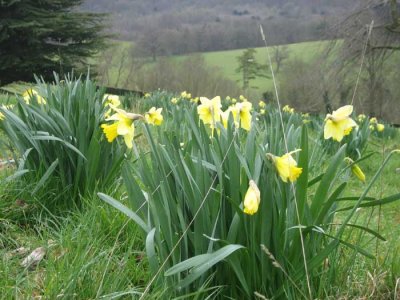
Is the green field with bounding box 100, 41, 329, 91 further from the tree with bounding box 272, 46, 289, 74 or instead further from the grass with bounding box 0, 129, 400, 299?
the grass with bounding box 0, 129, 400, 299

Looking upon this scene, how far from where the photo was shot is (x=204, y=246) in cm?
134

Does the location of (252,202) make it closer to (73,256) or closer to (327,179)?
(327,179)

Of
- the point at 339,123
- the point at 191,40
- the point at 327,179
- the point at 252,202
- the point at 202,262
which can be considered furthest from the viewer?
the point at 191,40

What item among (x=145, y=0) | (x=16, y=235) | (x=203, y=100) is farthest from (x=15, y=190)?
(x=145, y=0)

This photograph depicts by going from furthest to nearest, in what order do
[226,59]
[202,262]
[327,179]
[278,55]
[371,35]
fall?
[226,59] → [371,35] → [278,55] → [327,179] → [202,262]

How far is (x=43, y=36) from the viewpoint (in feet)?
55.3

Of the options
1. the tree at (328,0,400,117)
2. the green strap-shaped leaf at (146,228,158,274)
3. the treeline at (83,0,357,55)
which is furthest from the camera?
the treeline at (83,0,357,55)

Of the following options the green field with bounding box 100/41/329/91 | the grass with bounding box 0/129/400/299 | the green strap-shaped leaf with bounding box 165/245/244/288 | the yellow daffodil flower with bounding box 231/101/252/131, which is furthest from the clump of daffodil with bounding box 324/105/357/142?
the green field with bounding box 100/41/329/91

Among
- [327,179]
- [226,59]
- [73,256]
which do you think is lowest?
[226,59]

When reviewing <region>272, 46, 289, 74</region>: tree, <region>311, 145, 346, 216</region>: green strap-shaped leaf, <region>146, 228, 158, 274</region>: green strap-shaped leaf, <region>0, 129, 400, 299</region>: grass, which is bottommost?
<region>272, 46, 289, 74</region>: tree

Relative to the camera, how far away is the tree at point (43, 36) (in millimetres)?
15773

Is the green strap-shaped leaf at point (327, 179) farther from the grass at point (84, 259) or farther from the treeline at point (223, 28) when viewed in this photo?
the treeline at point (223, 28)

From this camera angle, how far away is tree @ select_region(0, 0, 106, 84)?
15773 mm

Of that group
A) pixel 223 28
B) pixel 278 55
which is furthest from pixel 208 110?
pixel 223 28
